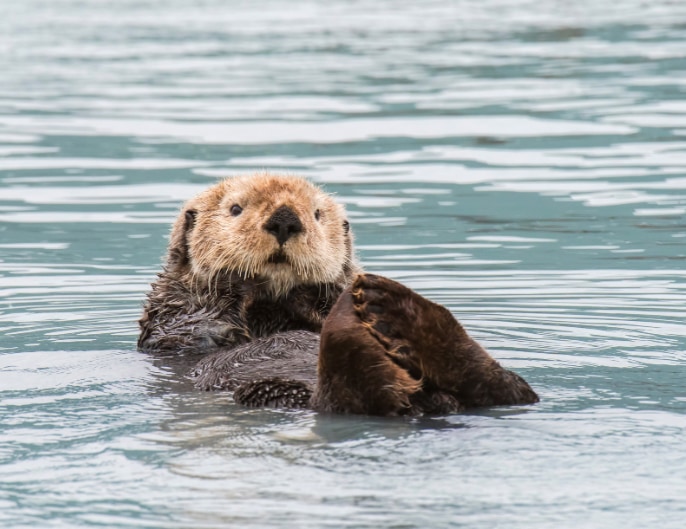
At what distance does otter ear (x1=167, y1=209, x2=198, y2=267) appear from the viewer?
5625 mm

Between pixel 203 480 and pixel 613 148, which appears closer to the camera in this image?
pixel 203 480

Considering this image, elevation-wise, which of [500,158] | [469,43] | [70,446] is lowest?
[70,446]

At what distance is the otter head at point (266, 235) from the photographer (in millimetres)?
5043

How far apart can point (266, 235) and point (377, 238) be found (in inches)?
133

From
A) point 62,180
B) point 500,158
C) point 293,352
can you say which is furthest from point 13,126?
point 293,352

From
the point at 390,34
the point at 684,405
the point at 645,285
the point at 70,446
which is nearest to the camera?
the point at 70,446

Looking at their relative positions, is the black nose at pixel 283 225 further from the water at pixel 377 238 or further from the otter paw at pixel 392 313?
the otter paw at pixel 392 313

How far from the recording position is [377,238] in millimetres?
8359

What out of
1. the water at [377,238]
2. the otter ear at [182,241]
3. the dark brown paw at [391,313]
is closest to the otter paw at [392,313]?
the dark brown paw at [391,313]

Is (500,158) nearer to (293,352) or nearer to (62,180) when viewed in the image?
(62,180)

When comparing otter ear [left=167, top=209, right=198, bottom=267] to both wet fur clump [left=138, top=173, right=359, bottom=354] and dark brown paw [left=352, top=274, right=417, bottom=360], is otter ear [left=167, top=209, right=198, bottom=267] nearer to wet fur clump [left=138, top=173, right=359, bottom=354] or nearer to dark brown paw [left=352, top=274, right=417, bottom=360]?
wet fur clump [left=138, top=173, right=359, bottom=354]

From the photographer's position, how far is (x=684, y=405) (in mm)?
4254

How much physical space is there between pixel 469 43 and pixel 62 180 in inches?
323

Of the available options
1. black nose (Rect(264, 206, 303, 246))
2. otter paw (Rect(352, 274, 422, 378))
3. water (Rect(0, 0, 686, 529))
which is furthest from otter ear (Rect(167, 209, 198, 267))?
otter paw (Rect(352, 274, 422, 378))
